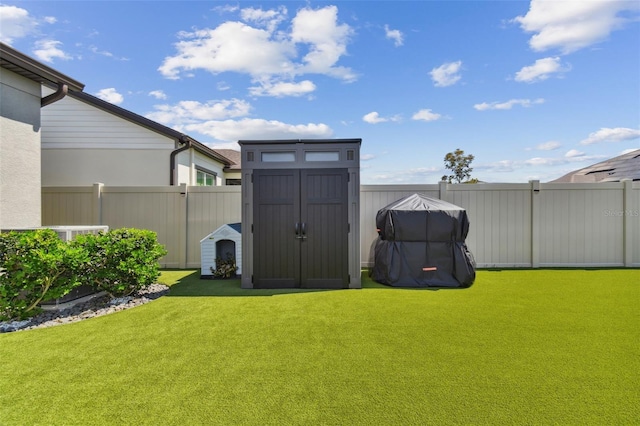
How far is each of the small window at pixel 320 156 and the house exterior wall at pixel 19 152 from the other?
4.68 m

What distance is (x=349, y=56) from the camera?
7.42 m

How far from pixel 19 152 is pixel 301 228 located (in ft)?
15.7

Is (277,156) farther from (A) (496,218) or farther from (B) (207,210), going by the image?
(A) (496,218)

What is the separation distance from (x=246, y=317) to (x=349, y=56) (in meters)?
6.42

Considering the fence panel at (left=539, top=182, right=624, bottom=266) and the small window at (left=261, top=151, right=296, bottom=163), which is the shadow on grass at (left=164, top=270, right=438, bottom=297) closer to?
the small window at (left=261, top=151, right=296, bottom=163)

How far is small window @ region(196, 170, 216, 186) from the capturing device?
11.0 metres

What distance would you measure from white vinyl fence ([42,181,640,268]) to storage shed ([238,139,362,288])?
5.53ft

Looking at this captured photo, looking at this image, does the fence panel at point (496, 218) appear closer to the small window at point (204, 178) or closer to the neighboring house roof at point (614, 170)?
the neighboring house roof at point (614, 170)

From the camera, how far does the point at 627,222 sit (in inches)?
268

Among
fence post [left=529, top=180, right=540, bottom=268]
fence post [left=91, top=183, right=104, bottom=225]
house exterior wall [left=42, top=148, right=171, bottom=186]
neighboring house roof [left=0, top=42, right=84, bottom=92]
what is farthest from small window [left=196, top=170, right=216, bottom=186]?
fence post [left=529, top=180, right=540, bottom=268]

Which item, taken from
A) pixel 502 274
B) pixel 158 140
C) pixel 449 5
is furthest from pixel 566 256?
pixel 158 140

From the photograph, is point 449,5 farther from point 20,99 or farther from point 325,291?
point 20,99

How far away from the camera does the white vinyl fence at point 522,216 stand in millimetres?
6852

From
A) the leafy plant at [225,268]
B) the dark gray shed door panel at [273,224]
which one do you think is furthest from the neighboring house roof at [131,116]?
the dark gray shed door panel at [273,224]
